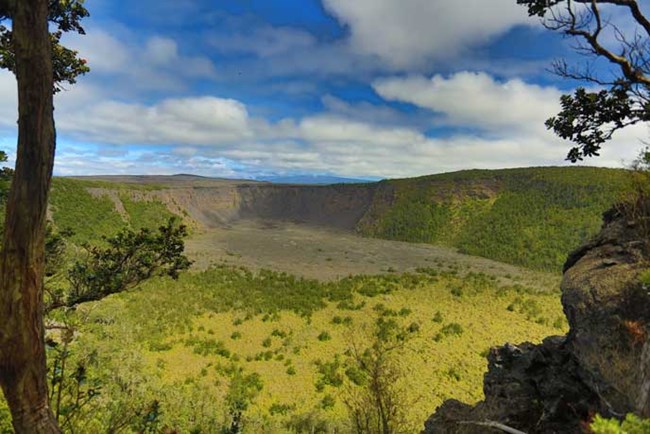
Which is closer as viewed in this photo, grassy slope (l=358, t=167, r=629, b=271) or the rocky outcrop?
the rocky outcrop

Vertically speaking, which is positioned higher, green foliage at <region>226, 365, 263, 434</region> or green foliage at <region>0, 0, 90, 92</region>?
green foliage at <region>0, 0, 90, 92</region>

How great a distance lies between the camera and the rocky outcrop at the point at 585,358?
207 inches

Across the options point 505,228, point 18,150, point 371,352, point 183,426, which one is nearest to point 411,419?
point 371,352

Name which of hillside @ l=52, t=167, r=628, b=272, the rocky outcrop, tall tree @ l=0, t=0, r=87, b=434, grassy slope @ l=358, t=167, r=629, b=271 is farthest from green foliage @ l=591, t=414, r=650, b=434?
grassy slope @ l=358, t=167, r=629, b=271

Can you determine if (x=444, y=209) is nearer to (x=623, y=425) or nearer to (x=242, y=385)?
(x=242, y=385)

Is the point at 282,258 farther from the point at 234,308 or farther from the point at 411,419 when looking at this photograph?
the point at 411,419

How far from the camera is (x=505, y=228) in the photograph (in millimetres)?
51906

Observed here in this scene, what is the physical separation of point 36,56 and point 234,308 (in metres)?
22.7

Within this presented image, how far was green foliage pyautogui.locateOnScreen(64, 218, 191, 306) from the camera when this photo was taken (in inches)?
249

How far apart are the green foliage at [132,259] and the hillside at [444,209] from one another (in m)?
38.6

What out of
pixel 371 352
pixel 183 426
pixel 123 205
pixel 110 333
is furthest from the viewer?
pixel 123 205

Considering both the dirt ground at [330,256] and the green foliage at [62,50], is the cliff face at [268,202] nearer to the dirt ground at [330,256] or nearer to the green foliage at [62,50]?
the dirt ground at [330,256]

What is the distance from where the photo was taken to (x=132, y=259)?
6652mm

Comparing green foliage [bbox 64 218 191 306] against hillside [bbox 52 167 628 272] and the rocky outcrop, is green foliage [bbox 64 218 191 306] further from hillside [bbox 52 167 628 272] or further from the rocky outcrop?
hillside [bbox 52 167 628 272]
